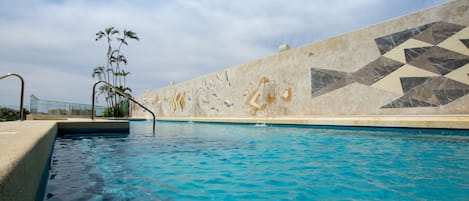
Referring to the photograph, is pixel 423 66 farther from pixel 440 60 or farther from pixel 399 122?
pixel 399 122

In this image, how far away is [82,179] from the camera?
279cm

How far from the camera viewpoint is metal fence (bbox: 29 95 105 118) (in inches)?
449

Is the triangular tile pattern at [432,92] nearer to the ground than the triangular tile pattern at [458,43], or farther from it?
nearer to the ground

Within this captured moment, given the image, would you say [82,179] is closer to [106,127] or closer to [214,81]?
[106,127]

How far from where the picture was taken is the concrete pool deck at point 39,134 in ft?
3.37

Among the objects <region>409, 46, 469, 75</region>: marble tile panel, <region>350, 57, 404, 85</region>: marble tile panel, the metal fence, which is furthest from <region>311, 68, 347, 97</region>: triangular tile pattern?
the metal fence

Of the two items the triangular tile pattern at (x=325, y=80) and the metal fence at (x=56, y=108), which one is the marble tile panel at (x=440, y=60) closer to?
the triangular tile pattern at (x=325, y=80)

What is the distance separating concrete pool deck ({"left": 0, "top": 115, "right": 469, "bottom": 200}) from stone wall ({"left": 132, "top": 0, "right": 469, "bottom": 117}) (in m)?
0.93

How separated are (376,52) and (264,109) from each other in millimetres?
6583

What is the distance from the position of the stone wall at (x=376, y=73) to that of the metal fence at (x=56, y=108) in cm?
918

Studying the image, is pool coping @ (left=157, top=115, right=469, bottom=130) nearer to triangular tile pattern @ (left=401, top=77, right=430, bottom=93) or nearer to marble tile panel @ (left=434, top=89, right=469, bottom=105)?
marble tile panel @ (left=434, top=89, right=469, bottom=105)

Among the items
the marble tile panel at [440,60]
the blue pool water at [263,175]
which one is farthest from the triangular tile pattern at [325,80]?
the blue pool water at [263,175]

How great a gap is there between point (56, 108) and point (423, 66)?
15.0 metres

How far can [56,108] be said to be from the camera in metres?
13.2
